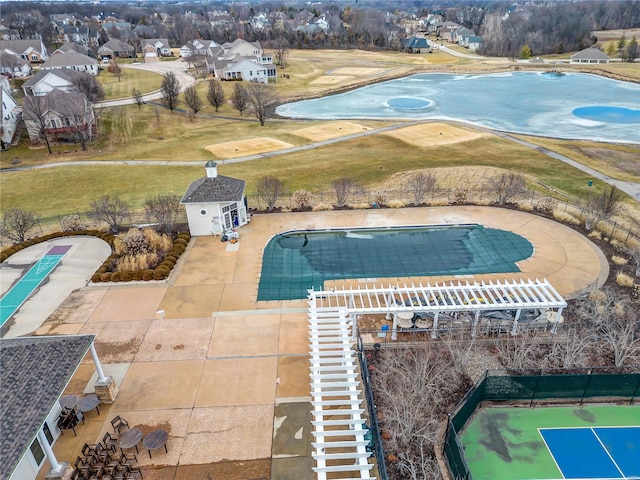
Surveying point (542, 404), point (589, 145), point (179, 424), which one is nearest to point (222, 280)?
point (179, 424)

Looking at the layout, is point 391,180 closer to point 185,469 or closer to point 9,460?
point 185,469

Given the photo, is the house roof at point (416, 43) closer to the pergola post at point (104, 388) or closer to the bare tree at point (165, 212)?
the bare tree at point (165, 212)

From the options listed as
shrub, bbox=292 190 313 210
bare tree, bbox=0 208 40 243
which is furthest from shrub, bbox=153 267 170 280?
bare tree, bbox=0 208 40 243

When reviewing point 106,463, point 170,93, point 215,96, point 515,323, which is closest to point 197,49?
point 215,96

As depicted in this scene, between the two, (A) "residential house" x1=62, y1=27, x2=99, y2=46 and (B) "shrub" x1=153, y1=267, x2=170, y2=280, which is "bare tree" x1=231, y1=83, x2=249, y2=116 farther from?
(A) "residential house" x1=62, y1=27, x2=99, y2=46

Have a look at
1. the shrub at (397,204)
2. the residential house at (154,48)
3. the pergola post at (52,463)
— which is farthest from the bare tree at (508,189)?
the residential house at (154,48)

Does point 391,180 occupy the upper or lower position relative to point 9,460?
lower
